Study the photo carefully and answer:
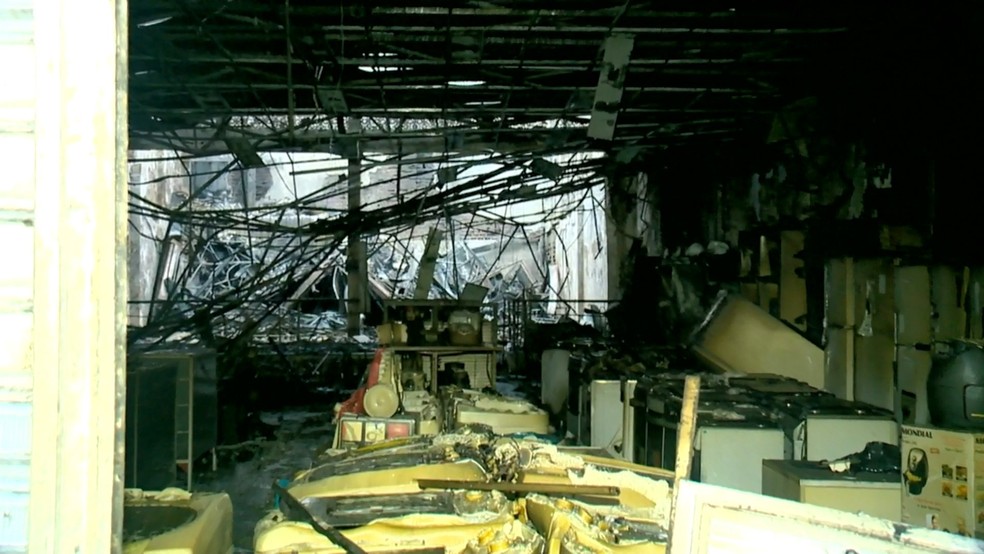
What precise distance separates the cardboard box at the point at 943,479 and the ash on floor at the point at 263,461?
4.51m

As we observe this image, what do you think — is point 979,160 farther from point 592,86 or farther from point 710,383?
point 592,86

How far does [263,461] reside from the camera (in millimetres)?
8023

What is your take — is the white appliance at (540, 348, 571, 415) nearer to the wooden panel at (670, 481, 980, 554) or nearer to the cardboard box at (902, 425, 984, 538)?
the cardboard box at (902, 425, 984, 538)

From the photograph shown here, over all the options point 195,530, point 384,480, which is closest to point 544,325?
point 384,480

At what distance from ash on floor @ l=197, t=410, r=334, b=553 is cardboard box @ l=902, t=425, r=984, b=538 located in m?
4.51

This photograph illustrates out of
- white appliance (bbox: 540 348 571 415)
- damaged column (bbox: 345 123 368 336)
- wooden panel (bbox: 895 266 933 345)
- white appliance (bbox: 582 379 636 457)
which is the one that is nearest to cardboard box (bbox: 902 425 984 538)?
wooden panel (bbox: 895 266 933 345)

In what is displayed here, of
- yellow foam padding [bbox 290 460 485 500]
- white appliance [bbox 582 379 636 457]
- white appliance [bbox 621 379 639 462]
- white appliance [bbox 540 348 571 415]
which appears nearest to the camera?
yellow foam padding [bbox 290 460 485 500]

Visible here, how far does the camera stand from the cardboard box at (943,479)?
2348 mm

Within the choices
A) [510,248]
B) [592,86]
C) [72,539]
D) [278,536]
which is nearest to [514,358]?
[592,86]

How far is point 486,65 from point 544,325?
6304 millimetres

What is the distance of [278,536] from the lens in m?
2.59

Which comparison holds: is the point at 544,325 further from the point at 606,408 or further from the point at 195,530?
the point at 195,530

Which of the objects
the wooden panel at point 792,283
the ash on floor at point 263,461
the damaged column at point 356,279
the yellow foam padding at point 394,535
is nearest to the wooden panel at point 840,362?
the wooden panel at point 792,283

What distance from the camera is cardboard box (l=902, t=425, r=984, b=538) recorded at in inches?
92.4
